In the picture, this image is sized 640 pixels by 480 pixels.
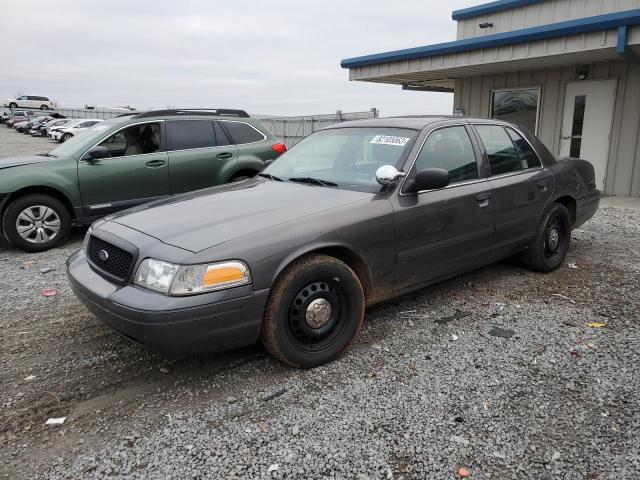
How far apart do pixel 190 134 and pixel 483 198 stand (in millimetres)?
4741

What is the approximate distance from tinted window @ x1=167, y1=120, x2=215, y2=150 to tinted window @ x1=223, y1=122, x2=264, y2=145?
32cm

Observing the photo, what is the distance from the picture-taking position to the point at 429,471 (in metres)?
2.41

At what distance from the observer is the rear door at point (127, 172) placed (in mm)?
6727

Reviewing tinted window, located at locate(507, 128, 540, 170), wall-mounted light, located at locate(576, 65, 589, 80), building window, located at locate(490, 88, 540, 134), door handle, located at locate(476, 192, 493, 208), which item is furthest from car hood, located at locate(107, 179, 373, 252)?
wall-mounted light, located at locate(576, 65, 589, 80)

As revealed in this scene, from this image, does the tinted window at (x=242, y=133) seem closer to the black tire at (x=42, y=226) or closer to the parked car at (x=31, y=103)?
the black tire at (x=42, y=226)

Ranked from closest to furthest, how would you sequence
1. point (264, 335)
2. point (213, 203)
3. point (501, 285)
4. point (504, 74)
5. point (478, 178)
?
point (264, 335), point (213, 203), point (478, 178), point (501, 285), point (504, 74)

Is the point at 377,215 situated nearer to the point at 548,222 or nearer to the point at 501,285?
the point at 501,285

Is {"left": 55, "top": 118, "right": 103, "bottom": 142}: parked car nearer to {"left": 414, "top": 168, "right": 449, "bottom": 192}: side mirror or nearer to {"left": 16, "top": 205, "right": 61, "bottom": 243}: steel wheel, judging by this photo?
{"left": 16, "top": 205, "right": 61, "bottom": 243}: steel wheel

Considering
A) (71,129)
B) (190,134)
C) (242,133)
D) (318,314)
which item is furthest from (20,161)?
(71,129)

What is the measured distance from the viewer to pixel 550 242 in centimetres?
521

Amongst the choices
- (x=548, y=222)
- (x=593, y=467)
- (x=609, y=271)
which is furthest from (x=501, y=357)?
(x=609, y=271)

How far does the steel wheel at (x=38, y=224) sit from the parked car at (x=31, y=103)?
7015 centimetres

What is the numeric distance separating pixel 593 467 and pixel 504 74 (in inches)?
432

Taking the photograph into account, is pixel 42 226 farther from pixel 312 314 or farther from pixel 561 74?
pixel 561 74
